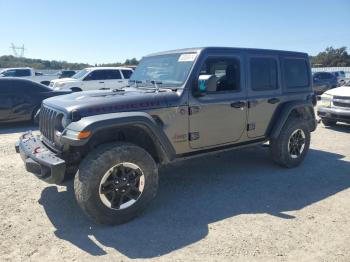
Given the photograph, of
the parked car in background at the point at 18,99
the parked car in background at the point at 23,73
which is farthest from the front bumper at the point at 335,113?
the parked car in background at the point at 23,73

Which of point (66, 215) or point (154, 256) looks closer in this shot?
point (154, 256)

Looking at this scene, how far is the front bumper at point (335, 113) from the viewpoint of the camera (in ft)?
30.1

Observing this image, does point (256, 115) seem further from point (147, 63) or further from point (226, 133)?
point (147, 63)

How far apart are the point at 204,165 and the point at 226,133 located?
4.34ft

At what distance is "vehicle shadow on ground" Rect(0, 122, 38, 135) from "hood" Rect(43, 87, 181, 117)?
5700mm

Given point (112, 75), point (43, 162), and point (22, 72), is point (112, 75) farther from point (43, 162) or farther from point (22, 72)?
point (43, 162)

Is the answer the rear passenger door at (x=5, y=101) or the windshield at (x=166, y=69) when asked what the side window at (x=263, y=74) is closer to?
the windshield at (x=166, y=69)

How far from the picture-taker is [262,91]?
5.46 m

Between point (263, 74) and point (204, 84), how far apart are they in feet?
4.83

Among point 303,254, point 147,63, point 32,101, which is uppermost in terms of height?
point 147,63

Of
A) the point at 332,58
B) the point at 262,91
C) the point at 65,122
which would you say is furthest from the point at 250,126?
the point at 332,58

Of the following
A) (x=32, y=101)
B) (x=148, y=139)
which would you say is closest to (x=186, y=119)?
(x=148, y=139)

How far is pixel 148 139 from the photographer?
438cm

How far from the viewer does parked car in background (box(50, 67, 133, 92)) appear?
14893 millimetres
